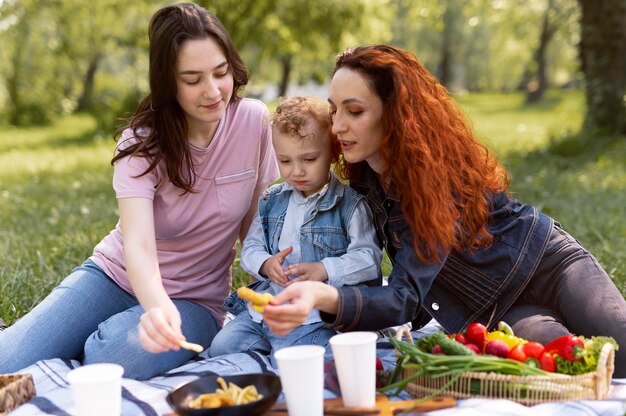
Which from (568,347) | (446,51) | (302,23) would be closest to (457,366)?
(568,347)

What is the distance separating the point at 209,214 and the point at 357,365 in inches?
55.1

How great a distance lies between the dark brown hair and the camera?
3.46m

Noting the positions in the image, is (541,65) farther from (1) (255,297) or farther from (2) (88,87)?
(1) (255,297)

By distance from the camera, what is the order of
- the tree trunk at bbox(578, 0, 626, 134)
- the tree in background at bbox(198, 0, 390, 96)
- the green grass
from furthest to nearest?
the tree in background at bbox(198, 0, 390, 96), the tree trunk at bbox(578, 0, 626, 134), the green grass

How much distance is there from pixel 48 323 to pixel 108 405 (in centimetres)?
123

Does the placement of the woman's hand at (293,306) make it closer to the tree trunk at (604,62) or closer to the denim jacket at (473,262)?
the denim jacket at (473,262)

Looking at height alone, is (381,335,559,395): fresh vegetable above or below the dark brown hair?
below

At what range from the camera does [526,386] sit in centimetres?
282

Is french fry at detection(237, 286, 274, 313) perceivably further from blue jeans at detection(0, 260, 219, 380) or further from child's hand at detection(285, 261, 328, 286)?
blue jeans at detection(0, 260, 219, 380)

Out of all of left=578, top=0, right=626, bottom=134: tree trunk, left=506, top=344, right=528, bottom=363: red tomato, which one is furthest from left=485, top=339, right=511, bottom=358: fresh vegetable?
left=578, top=0, right=626, bottom=134: tree trunk

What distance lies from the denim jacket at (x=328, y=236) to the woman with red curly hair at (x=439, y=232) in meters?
0.08

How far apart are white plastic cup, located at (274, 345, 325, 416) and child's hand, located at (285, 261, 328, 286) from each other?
2.54 ft

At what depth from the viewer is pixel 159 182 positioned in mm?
3658

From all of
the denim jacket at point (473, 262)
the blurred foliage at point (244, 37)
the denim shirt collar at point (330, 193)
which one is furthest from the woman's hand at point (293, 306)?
the blurred foliage at point (244, 37)
